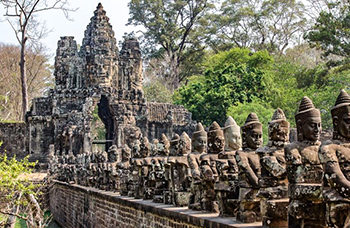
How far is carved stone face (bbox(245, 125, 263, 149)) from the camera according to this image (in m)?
7.59

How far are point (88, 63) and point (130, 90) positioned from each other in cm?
287

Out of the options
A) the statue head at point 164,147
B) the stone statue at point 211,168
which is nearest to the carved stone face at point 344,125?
the stone statue at point 211,168

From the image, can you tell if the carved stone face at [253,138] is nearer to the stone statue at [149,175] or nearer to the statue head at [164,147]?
the stone statue at [149,175]

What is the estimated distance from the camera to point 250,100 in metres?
33.6

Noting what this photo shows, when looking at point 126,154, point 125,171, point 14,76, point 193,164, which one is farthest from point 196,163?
point 14,76

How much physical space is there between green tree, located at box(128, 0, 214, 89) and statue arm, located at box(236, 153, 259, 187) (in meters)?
40.1

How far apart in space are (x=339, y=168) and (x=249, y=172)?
7.19 feet

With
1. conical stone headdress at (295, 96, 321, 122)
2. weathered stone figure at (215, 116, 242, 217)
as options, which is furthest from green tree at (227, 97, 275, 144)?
conical stone headdress at (295, 96, 321, 122)

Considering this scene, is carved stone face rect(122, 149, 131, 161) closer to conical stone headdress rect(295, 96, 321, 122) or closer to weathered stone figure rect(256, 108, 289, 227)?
weathered stone figure rect(256, 108, 289, 227)

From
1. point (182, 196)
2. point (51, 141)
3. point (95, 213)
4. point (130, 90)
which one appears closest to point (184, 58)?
point (130, 90)

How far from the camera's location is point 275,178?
21.7ft

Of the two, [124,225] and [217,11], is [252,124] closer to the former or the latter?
[124,225]

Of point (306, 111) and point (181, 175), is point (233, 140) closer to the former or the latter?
point (181, 175)

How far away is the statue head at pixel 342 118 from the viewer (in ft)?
17.6
